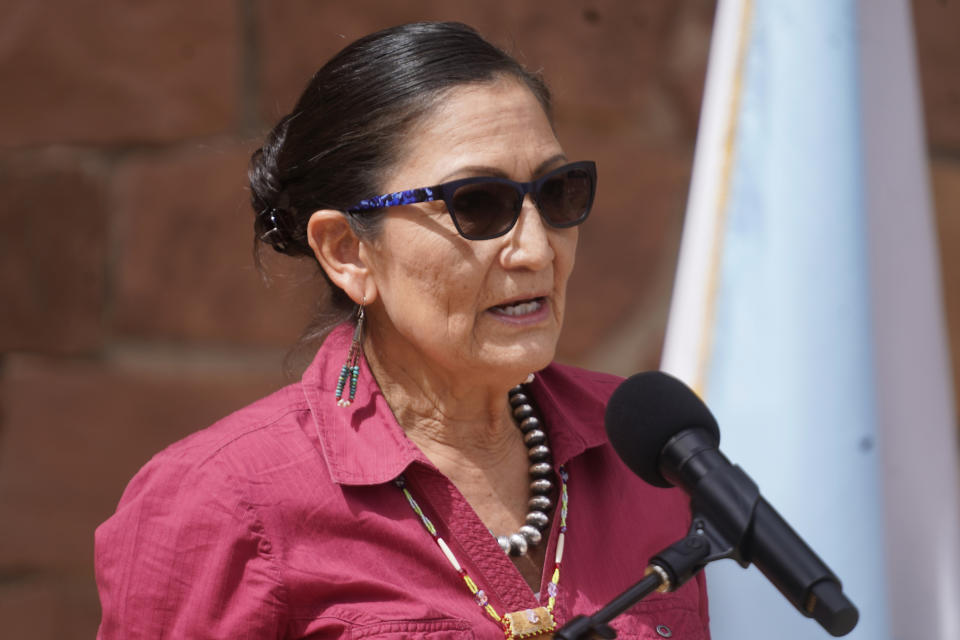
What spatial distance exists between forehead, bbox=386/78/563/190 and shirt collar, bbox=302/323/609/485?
247mm

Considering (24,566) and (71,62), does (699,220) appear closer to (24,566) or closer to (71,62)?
(71,62)

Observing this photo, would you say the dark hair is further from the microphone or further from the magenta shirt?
the microphone

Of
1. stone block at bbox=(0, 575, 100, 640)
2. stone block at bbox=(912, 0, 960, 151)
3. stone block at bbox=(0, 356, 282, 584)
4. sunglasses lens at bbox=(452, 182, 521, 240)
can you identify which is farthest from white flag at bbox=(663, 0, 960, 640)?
stone block at bbox=(0, 575, 100, 640)

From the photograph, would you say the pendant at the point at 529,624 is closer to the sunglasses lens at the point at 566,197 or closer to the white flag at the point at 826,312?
the white flag at the point at 826,312

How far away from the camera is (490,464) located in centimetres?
153

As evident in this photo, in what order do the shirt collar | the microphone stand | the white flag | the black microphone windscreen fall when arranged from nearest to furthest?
the microphone stand
the black microphone windscreen
the shirt collar
the white flag

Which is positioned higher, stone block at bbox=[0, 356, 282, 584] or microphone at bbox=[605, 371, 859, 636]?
microphone at bbox=[605, 371, 859, 636]

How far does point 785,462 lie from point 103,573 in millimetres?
841

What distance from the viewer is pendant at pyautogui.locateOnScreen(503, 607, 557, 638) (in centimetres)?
134

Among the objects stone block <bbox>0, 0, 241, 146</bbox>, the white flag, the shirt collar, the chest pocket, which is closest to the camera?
the chest pocket

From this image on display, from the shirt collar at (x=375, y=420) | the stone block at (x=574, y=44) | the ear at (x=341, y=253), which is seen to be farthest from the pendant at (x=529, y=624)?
the stone block at (x=574, y=44)

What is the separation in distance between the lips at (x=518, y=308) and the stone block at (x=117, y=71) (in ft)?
3.68

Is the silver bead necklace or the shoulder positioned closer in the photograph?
the shoulder

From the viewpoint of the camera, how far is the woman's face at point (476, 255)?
1388 millimetres
